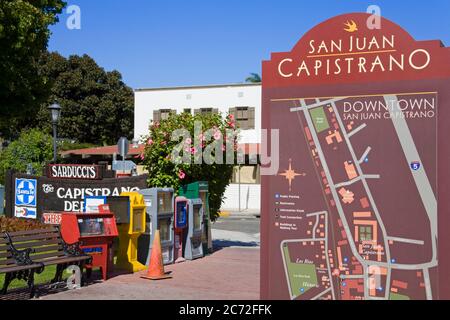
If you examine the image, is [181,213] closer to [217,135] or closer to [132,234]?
[132,234]

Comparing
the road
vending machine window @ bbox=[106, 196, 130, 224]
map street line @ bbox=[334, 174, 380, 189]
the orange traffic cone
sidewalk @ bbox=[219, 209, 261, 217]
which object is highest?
map street line @ bbox=[334, 174, 380, 189]

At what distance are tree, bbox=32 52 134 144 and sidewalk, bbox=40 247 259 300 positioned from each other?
108 feet

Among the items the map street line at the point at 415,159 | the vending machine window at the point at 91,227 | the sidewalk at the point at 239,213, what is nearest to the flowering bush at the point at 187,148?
the vending machine window at the point at 91,227

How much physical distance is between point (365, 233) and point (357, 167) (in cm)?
55

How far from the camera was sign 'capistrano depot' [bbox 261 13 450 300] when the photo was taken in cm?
443

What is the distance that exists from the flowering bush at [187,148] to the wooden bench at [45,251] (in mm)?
4206

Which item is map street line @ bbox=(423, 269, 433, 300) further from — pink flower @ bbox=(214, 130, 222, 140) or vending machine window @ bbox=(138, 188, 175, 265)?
pink flower @ bbox=(214, 130, 222, 140)

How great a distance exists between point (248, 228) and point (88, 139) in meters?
26.6

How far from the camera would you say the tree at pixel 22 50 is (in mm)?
17078

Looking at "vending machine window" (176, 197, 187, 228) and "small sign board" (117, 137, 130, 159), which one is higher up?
"small sign board" (117, 137, 130, 159)

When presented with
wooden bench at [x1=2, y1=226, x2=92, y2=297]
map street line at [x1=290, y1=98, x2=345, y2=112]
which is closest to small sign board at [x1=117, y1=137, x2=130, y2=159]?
wooden bench at [x1=2, y1=226, x2=92, y2=297]

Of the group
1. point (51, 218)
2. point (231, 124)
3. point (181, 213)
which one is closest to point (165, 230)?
point (181, 213)
